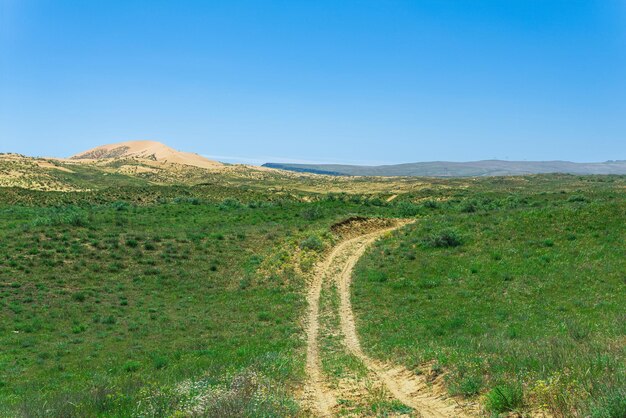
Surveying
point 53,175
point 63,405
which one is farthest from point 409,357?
point 53,175

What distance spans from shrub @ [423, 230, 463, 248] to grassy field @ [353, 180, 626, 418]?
7 centimetres

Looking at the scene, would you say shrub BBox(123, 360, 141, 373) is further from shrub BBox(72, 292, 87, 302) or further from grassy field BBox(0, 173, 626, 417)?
shrub BBox(72, 292, 87, 302)

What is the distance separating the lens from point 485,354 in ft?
33.8

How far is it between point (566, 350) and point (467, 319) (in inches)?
232

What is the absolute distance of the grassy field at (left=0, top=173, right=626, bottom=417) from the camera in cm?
873

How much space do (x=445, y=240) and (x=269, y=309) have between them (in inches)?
492

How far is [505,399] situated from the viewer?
752 centimetres

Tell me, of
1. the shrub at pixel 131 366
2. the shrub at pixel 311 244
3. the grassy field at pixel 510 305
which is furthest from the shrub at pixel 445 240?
the shrub at pixel 131 366

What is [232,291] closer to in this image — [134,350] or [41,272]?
[134,350]

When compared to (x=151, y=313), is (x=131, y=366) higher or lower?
higher

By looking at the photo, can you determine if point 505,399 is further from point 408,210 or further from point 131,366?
point 408,210

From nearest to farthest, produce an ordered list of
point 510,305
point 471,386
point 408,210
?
point 471,386
point 510,305
point 408,210

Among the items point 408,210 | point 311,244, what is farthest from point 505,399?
point 408,210

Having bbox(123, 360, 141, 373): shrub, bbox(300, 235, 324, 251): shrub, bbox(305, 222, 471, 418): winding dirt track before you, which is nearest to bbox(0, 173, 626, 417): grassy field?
bbox(123, 360, 141, 373): shrub
